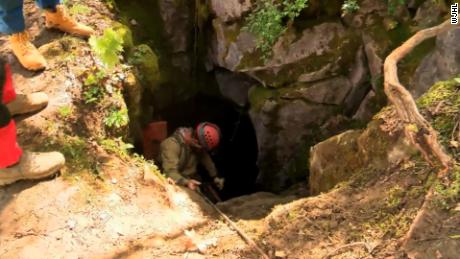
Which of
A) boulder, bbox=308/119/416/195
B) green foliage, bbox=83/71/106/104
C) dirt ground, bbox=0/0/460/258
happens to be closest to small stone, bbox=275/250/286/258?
dirt ground, bbox=0/0/460/258

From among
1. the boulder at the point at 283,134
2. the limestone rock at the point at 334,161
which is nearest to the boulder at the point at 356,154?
the limestone rock at the point at 334,161

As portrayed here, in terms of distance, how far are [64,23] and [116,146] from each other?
191 centimetres

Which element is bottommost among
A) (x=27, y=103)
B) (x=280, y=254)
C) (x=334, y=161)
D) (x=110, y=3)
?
(x=280, y=254)

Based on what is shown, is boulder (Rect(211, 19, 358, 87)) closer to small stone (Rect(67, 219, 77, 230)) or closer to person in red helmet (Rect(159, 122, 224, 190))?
person in red helmet (Rect(159, 122, 224, 190))

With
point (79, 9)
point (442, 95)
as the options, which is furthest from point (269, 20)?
point (442, 95)

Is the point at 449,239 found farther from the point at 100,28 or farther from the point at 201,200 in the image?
the point at 100,28

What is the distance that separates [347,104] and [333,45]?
1108mm

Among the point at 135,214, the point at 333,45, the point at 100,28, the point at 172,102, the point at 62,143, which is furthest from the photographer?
the point at 172,102

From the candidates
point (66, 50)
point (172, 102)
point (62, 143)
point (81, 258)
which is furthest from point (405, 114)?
point (172, 102)

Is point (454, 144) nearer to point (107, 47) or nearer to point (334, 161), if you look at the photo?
point (334, 161)

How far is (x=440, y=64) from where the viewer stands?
5875 millimetres

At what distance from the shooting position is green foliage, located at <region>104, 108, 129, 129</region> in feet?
18.4

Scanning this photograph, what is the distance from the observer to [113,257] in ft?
13.9

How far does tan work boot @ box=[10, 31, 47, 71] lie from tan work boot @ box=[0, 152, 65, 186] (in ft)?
4.76
